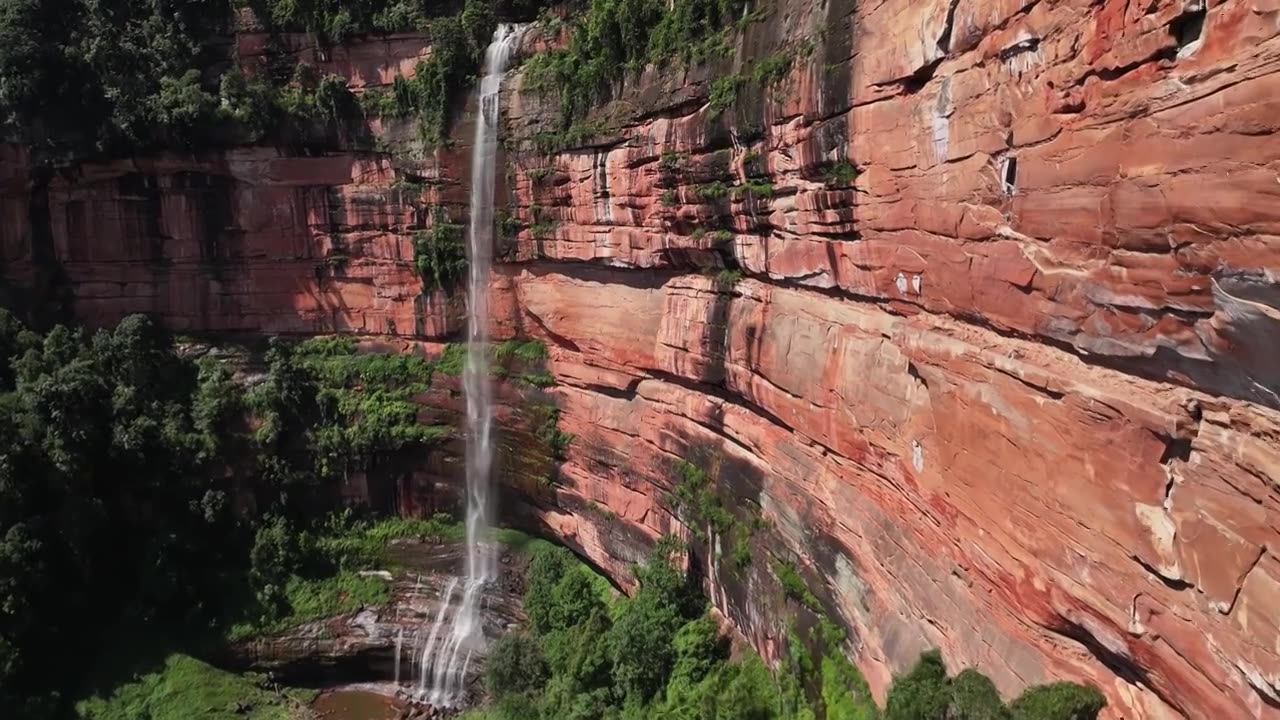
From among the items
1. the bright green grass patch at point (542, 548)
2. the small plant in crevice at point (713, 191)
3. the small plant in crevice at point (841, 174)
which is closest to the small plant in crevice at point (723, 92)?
the small plant in crevice at point (713, 191)

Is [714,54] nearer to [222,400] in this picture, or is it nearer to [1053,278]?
[1053,278]

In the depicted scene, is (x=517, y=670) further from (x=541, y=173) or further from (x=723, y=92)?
(x=723, y=92)

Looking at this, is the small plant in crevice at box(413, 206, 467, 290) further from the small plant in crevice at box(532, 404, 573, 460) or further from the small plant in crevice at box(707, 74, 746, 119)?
the small plant in crevice at box(707, 74, 746, 119)

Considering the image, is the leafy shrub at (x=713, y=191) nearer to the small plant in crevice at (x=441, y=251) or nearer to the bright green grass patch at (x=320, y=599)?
the small plant in crevice at (x=441, y=251)

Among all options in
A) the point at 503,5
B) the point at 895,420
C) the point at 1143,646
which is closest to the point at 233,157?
the point at 503,5

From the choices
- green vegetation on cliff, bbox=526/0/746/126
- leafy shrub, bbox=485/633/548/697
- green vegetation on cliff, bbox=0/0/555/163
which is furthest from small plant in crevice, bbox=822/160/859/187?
green vegetation on cliff, bbox=0/0/555/163
